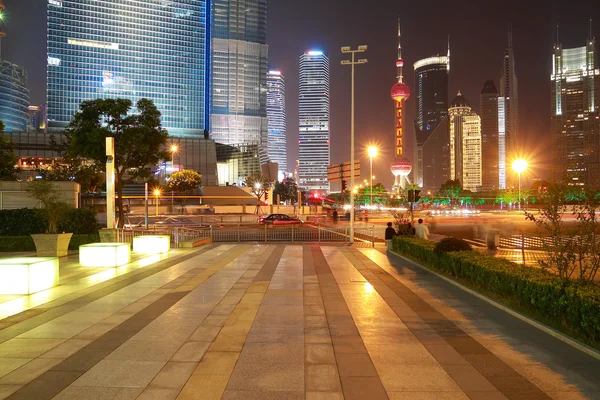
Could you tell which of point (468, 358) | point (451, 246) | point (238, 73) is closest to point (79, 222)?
point (451, 246)

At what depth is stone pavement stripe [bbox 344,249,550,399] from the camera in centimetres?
549

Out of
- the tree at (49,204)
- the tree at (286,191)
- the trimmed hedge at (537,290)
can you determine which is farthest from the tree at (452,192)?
the trimmed hedge at (537,290)

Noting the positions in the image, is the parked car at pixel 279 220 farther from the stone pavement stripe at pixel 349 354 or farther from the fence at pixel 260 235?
the stone pavement stripe at pixel 349 354

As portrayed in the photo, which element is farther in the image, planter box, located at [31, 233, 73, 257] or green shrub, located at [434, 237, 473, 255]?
planter box, located at [31, 233, 73, 257]

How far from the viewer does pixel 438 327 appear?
8.27m

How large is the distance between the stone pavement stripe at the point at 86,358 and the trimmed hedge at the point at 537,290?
723cm

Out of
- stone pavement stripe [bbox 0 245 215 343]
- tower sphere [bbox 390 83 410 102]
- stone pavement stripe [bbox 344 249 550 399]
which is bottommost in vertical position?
stone pavement stripe [bbox 344 249 550 399]

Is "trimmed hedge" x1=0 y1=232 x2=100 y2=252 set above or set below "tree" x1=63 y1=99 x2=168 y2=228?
below

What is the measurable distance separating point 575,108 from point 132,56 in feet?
Result: 536

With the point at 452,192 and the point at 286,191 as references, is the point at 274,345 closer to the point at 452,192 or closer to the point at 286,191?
the point at 286,191

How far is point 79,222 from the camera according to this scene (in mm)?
20641

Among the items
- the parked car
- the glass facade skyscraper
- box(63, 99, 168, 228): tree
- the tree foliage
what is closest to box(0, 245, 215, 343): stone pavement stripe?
box(63, 99, 168, 228): tree

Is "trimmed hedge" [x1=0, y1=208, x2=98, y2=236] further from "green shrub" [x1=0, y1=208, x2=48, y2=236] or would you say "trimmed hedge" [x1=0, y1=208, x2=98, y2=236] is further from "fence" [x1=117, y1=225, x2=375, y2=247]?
"fence" [x1=117, y1=225, x2=375, y2=247]

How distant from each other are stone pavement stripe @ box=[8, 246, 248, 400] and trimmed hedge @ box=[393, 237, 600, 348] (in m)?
7.23
